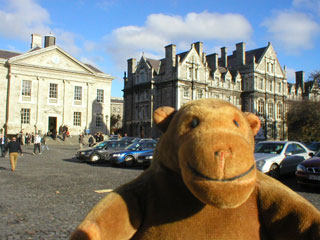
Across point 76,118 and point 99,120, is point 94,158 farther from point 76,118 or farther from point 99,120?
point 99,120

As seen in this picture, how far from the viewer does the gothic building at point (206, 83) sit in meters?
48.4

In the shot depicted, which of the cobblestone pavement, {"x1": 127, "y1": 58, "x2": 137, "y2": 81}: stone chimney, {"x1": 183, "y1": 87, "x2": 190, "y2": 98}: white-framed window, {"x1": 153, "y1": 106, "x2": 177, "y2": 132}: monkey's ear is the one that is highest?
{"x1": 127, "y1": 58, "x2": 137, "y2": 81}: stone chimney

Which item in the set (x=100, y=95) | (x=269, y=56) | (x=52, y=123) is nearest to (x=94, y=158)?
(x=52, y=123)

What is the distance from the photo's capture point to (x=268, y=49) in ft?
192

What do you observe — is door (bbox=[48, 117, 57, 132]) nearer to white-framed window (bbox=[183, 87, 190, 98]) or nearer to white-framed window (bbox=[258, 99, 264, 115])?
white-framed window (bbox=[183, 87, 190, 98])

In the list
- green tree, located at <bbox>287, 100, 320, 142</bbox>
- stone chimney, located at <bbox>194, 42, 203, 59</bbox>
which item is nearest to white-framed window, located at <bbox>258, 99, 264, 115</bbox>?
stone chimney, located at <bbox>194, 42, 203, 59</bbox>

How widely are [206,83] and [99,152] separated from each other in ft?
113

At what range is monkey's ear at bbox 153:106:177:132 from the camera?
216 cm

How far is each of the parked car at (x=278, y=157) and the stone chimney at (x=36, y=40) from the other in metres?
49.3

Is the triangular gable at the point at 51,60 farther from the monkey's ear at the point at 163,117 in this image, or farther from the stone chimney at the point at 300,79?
the stone chimney at the point at 300,79

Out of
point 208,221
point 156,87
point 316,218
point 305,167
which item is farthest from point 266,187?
point 156,87

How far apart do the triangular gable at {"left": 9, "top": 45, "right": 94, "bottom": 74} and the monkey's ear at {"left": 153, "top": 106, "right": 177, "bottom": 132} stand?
143ft

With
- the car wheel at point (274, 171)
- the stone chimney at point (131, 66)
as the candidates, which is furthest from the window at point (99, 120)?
the car wheel at point (274, 171)

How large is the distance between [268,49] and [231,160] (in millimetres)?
62086
